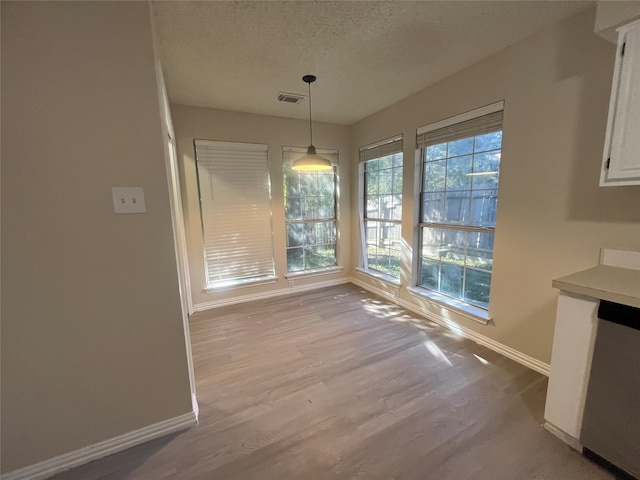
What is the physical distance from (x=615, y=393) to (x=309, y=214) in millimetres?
3371

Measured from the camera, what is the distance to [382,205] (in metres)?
3.69

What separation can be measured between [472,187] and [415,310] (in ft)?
5.03

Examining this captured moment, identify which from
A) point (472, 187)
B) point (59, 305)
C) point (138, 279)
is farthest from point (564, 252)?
point (59, 305)

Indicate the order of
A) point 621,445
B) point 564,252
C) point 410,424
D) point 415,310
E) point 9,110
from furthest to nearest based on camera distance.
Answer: point 415,310
point 564,252
point 410,424
point 621,445
point 9,110

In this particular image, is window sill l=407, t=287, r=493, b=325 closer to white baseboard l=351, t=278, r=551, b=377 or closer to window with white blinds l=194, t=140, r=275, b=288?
white baseboard l=351, t=278, r=551, b=377

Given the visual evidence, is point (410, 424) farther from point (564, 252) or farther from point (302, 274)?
point (302, 274)

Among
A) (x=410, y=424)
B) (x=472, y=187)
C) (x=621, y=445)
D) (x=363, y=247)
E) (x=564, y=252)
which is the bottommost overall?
(x=410, y=424)

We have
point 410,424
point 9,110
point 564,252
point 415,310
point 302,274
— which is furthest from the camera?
point 302,274

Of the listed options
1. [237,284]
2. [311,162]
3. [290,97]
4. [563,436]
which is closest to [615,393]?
[563,436]

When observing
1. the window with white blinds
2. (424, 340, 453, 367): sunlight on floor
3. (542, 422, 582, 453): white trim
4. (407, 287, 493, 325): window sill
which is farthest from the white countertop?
the window with white blinds

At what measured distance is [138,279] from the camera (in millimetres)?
1393

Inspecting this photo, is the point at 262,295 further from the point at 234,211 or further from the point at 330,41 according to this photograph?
the point at 330,41

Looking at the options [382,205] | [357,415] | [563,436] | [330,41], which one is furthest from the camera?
[382,205]

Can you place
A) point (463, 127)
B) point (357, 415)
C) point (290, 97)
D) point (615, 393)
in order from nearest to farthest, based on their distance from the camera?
point (615, 393), point (357, 415), point (463, 127), point (290, 97)
